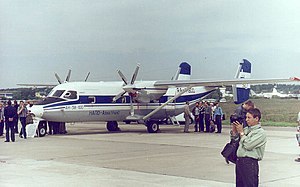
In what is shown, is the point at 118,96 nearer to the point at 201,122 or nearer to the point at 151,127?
the point at 151,127

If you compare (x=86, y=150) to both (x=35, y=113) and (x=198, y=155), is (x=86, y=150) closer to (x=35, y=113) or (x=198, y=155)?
(x=198, y=155)

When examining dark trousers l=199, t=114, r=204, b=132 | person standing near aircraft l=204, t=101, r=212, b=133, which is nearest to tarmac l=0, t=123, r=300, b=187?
person standing near aircraft l=204, t=101, r=212, b=133

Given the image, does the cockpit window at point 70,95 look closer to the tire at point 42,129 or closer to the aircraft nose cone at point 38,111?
the aircraft nose cone at point 38,111

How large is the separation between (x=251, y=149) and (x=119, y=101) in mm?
16594

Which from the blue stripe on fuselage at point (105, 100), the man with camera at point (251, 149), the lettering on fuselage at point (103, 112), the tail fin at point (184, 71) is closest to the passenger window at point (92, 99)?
the blue stripe on fuselage at point (105, 100)

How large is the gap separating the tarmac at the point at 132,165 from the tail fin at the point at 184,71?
1166 centimetres

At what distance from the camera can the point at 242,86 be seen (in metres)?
26.7

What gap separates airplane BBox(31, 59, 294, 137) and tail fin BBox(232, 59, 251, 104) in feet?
2.67

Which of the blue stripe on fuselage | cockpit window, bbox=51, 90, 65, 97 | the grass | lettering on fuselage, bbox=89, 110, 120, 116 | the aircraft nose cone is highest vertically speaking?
cockpit window, bbox=51, 90, 65, 97

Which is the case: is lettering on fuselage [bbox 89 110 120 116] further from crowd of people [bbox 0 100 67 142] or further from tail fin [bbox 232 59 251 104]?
tail fin [bbox 232 59 251 104]

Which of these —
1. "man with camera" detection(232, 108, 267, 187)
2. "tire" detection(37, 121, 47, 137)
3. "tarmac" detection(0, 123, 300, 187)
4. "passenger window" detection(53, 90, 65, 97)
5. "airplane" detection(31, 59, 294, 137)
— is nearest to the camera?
"man with camera" detection(232, 108, 267, 187)

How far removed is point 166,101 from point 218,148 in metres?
9.99

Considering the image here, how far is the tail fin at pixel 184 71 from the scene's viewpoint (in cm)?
Result: 2703

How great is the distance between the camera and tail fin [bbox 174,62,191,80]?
27031 millimetres
